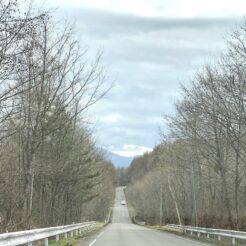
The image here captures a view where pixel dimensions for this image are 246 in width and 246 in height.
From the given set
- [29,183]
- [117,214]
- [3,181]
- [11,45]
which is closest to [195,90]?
[29,183]

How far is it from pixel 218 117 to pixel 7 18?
21372 mm

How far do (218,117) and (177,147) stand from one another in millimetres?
Answer: 23622

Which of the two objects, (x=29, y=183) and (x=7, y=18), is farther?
(x=29, y=183)

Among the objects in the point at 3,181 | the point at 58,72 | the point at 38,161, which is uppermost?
the point at 58,72

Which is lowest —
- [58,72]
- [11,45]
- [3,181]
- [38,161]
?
[3,181]

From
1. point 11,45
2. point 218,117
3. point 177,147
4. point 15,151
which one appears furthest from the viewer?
point 177,147

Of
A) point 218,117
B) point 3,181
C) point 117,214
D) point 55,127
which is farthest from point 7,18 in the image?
point 117,214

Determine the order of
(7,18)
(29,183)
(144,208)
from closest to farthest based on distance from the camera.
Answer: (7,18)
(29,183)
(144,208)

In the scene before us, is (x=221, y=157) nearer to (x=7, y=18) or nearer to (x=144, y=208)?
(x=7, y=18)

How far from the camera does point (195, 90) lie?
3647 cm

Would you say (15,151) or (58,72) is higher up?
(58,72)

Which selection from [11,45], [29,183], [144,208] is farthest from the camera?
[144,208]

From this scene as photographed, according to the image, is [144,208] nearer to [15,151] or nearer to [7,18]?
[15,151]

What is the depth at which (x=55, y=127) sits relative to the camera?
27.7 meters
